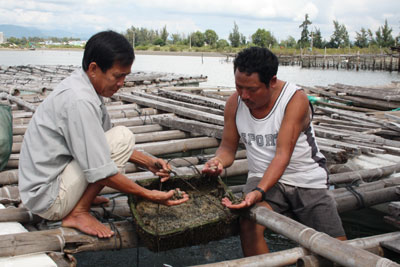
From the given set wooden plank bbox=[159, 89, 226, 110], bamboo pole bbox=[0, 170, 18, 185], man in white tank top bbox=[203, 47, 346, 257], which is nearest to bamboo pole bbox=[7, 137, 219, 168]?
bamboo pole bbox=[0, 170, 18, 185]

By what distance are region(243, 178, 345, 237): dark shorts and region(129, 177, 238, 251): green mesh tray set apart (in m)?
0.29

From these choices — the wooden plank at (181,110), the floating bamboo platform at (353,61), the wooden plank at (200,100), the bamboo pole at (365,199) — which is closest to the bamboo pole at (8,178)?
the wooden plank at (181,110)

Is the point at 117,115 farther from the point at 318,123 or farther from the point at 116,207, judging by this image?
the point at 116,207

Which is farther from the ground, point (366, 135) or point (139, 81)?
point (139, 81)

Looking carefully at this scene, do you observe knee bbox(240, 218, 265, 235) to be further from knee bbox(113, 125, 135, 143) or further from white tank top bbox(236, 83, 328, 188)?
knee bbox(113, 125, 135, 143)

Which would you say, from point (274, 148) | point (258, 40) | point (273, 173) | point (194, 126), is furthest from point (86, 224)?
point (258, 40)

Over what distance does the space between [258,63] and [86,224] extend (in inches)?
56.8

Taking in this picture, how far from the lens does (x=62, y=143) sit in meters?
2.36

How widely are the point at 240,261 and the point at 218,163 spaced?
83 cm

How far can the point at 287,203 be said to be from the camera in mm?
2811

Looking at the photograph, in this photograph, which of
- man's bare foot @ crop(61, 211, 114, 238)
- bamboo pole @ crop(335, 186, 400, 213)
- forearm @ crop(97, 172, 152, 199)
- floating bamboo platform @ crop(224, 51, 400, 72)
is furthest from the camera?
floating bamboo platform @ crop(224, 51, 400, 72)

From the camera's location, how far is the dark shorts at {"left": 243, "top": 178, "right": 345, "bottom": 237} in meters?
2.66

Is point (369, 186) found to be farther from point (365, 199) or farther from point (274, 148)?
point (274, 148)

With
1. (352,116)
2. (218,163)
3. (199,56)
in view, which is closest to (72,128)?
(218,163)
